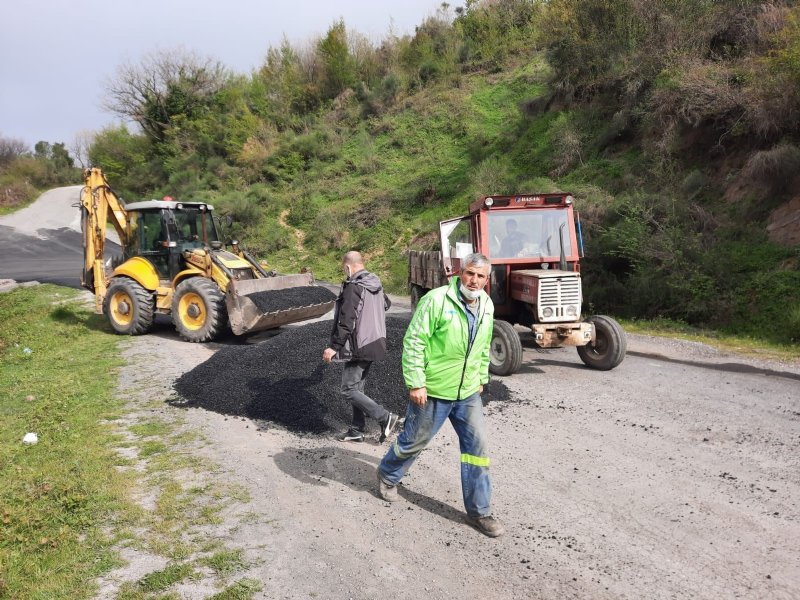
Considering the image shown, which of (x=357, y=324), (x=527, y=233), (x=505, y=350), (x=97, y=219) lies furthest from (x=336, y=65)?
(x=357, y=324)

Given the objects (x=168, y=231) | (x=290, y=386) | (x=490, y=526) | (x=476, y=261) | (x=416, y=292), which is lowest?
(x=490, y=526)

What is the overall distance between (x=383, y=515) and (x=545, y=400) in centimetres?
348

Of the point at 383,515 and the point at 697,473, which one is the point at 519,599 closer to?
the point at 383,515

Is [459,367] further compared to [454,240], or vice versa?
[454,240]

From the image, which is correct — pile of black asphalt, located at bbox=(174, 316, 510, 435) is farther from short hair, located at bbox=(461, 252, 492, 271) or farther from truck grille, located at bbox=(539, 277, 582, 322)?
short hair, located at bbox=(461, 252, 492, 271)

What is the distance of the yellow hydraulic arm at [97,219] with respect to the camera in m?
12.1

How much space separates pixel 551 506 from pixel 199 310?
322 inches

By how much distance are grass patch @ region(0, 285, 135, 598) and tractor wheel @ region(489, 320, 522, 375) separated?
499 centimetres

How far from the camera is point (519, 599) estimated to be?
3.25 metres

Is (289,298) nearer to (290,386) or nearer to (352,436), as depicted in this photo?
(290,386)

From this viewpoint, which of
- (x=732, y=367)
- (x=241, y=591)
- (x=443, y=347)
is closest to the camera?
(x=241, y=591)

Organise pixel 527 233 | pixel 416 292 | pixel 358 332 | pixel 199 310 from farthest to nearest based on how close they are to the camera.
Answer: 1. pixel 416 292
2. pixel 199 310
3. pixel 527 233
4. pixel 358 332

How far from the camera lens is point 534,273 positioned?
830cm

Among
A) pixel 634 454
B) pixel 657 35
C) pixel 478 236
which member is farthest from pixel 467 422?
pixel 657 35
